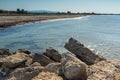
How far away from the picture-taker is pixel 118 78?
627 centimetres

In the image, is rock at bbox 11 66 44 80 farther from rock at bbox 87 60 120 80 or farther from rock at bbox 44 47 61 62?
rock at bbox 44 47 61 62

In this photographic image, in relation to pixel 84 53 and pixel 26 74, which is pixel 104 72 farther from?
pixel 84 53

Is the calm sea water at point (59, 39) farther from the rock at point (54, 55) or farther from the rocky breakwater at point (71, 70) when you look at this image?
the rocky breakwater at point (71, 70)

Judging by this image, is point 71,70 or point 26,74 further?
point 26,74

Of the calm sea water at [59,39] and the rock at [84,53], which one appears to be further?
the calm sea water at [59,39]

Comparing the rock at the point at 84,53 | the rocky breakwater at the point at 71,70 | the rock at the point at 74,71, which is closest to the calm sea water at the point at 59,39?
the rock at the point at 84,53

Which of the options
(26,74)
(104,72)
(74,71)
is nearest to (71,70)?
(74,71)

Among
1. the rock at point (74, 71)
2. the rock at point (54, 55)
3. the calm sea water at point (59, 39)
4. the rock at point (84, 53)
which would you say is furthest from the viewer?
the calm sea water at point (59, 39)

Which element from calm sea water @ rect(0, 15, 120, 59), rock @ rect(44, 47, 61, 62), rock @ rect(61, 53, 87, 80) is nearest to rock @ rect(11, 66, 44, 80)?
rock @ rect(61, 53, 87, 80)

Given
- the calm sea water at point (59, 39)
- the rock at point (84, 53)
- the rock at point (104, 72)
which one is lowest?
the calm sea water at point (59, 39)

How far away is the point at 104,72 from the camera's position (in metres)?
6.32

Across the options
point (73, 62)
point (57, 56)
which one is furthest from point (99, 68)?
point (57, 56)

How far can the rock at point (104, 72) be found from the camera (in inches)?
240

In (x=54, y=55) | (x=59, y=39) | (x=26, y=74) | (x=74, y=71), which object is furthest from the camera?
(x=59, y=39)
